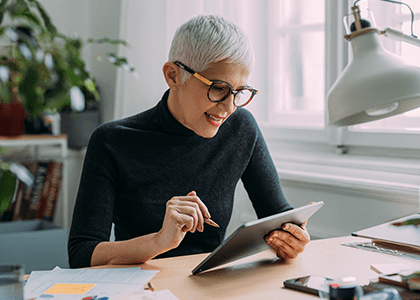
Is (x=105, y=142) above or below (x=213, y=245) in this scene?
above

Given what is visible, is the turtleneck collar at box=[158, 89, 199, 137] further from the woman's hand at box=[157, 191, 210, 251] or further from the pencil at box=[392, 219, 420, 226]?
the pencil at box=[392, 219, 420, 226]

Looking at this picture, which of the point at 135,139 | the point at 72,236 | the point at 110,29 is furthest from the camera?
the point at 110,29

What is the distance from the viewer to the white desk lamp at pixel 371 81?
2.30 ft

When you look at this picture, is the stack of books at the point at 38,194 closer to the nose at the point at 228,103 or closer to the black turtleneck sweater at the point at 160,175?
the black turtleneck sweater at the point at 160,175

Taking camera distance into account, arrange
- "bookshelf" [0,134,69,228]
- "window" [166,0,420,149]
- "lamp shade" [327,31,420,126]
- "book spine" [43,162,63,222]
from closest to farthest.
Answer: "lamp shade" [327,31,420,126] → "window" [166,0,420,149] → "bookshelf" [0,134,69,228] → "book spine" [43,162,63,222]

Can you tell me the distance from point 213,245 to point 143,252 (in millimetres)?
378

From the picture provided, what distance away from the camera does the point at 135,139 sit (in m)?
1.29

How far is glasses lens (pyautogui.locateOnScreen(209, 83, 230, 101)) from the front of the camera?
1.15m

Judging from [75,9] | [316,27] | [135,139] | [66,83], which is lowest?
[135,139]

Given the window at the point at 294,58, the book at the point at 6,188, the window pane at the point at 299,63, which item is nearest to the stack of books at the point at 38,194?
the window at the point at 294,58

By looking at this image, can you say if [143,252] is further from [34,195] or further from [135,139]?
Answer: [34,195]

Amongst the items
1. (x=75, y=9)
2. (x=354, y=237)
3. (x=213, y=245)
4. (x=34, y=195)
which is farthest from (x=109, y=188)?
(x=75, y=9)

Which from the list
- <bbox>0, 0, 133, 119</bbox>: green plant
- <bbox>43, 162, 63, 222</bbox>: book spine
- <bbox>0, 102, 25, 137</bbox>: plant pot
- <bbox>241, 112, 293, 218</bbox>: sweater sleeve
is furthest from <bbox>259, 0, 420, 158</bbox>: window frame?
<bbox>43, 162, 63, 222</bbox>: book spine

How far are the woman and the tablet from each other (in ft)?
0.12
